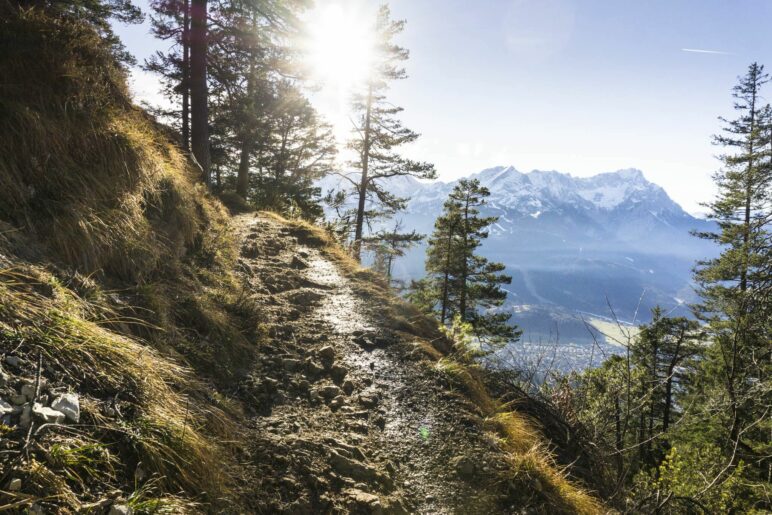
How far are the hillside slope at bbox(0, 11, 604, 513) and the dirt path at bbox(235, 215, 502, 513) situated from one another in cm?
2

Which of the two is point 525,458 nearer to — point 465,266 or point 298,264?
point 298,264

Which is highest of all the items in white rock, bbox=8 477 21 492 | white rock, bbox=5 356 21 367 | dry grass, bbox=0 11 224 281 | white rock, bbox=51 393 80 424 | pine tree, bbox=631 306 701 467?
dry grass, bbox=0 11 224 281

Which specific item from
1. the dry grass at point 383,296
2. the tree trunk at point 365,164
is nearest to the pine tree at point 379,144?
the tree trunk at point 365,164

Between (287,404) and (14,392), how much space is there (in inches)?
80.5

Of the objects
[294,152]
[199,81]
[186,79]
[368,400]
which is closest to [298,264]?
[368,400]

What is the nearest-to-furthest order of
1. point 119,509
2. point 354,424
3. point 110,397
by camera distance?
1. point 119,509
2. point 110,397
3. point 354,424

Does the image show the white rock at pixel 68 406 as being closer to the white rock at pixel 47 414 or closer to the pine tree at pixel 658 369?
the white rock at pixel 47 414

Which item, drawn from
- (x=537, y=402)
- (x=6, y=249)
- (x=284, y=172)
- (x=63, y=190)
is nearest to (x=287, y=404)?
(x=6, y=249)

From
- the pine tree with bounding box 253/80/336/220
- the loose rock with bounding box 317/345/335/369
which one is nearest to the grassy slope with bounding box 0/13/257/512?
the loose rock with bounding box 317/345/335/369

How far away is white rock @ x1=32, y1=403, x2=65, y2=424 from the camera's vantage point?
165cm

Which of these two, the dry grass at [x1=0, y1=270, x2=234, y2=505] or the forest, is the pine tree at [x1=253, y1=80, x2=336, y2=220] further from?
the dry grass at [x1=0, y1=270, x2=234, y2=505]

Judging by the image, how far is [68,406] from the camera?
5.90ft

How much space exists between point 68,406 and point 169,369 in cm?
96

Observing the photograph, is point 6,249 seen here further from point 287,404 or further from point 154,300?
point 287,404
